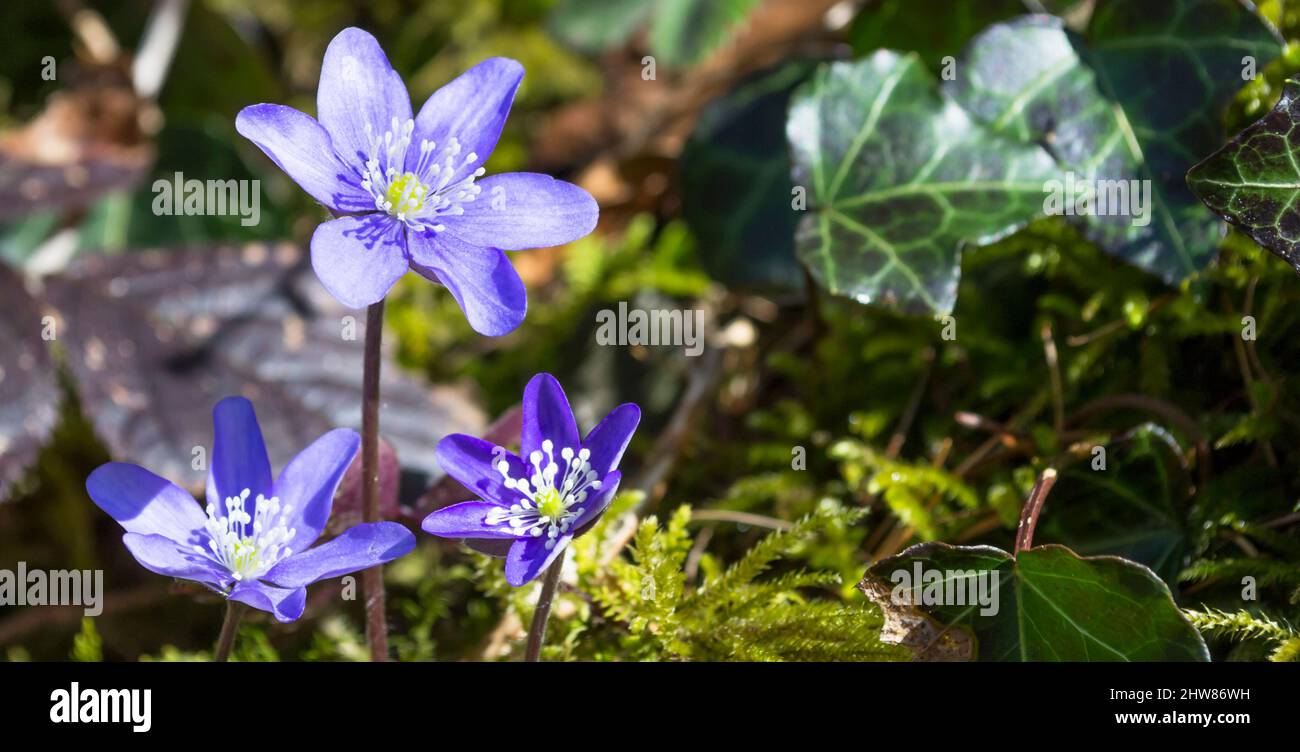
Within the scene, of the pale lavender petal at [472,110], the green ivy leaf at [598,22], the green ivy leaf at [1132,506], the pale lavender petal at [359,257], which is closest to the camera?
the pale lavender petal at [359,257]

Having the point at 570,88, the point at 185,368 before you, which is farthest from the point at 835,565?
the point at 570,88

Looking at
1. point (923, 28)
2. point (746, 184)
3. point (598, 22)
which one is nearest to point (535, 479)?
point (746, 184)

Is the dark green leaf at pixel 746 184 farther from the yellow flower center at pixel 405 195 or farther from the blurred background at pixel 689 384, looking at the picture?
the yellow flower center at pixel 405 195

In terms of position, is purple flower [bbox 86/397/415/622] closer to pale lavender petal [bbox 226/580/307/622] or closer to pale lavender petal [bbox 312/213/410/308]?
pale lavender petal [bbox 226/580/307/622]

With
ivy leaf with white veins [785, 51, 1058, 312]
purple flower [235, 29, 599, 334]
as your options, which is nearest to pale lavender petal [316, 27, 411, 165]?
purple flower [235, 29, 599, 334]

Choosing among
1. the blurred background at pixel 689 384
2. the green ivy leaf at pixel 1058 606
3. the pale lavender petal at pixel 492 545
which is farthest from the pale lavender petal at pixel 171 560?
the green ivy leaf at pixel 1058 606

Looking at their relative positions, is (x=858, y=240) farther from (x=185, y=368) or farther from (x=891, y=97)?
(x=185, y=368)
